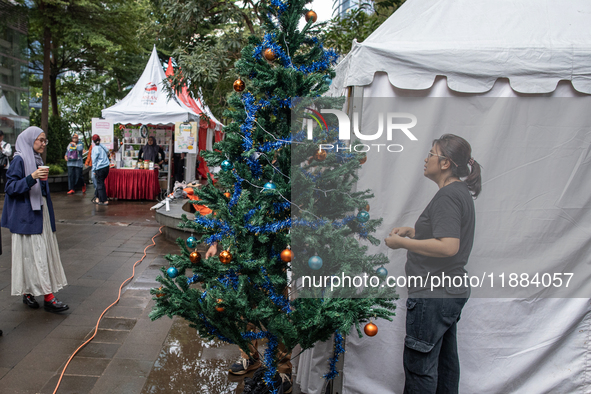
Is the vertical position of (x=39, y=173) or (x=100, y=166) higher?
(x=39, y=173)

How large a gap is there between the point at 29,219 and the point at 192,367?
2223 mm

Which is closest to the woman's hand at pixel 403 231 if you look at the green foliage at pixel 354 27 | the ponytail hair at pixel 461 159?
the ponytail hair at pixel 461 159

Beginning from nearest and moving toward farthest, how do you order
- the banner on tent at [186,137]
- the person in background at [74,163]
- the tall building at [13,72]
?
the banner on tent at [186,137] → the person in background at [74,163] → the tall building at [13,72]

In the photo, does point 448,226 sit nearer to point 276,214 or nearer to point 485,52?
point 276,214

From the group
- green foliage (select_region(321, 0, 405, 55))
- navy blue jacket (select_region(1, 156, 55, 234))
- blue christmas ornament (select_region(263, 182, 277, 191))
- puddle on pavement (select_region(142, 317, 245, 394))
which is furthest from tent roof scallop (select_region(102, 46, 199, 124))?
blue christmas ornament (select_region(263, 182, 277, 191))

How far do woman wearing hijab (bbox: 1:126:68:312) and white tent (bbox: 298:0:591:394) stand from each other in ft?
10.5

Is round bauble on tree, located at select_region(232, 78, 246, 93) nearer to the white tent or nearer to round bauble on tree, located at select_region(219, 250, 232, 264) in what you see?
the white tent

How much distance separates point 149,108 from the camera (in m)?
12.4

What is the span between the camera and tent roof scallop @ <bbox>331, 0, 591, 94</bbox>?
279 cm

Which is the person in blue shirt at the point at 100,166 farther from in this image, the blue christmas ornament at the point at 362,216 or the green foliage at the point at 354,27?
the blue christmas ornament at the point at 362,216

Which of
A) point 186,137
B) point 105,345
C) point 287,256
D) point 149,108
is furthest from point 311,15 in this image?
point 149,108

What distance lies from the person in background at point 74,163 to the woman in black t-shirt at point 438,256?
1263cm

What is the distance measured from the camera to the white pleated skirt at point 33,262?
426cm

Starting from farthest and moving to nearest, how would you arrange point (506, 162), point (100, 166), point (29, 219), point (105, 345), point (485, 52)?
point (100, 166), point (29, 219), point (105, 345), point (506, 162), point (485, 52)
